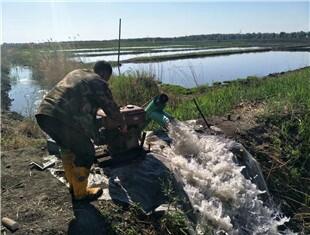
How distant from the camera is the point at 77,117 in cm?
424

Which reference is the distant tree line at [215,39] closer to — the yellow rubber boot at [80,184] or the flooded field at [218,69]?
the flooded field at [218,69]

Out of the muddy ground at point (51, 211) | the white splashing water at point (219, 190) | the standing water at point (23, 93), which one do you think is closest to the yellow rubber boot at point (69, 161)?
the muddy ground at point (51, 211)

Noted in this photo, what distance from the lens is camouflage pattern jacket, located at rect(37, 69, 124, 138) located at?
165 inches

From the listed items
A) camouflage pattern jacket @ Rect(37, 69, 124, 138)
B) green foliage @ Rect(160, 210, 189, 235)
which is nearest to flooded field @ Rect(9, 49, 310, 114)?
camouflage pattern jacket @ Rect(37, 69, 124, 138)

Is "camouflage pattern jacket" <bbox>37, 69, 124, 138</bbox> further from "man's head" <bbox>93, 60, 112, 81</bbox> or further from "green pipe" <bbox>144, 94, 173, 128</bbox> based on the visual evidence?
"green pipe" <bbox>144, 94, 173, 128</bbox>

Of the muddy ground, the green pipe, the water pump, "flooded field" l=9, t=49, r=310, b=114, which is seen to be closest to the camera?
the muddy ground

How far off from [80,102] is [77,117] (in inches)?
6.2

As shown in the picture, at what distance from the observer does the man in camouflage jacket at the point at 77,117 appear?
420cm

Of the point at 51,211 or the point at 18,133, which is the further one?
the point at 18,133

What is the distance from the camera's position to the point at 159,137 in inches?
230

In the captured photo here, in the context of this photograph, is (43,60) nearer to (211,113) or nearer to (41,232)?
(211,113)

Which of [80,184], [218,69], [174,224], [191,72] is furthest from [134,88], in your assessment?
[218,69]

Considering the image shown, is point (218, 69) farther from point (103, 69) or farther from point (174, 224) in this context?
point (174, 224)

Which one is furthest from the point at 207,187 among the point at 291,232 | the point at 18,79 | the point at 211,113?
the point at 18,79
